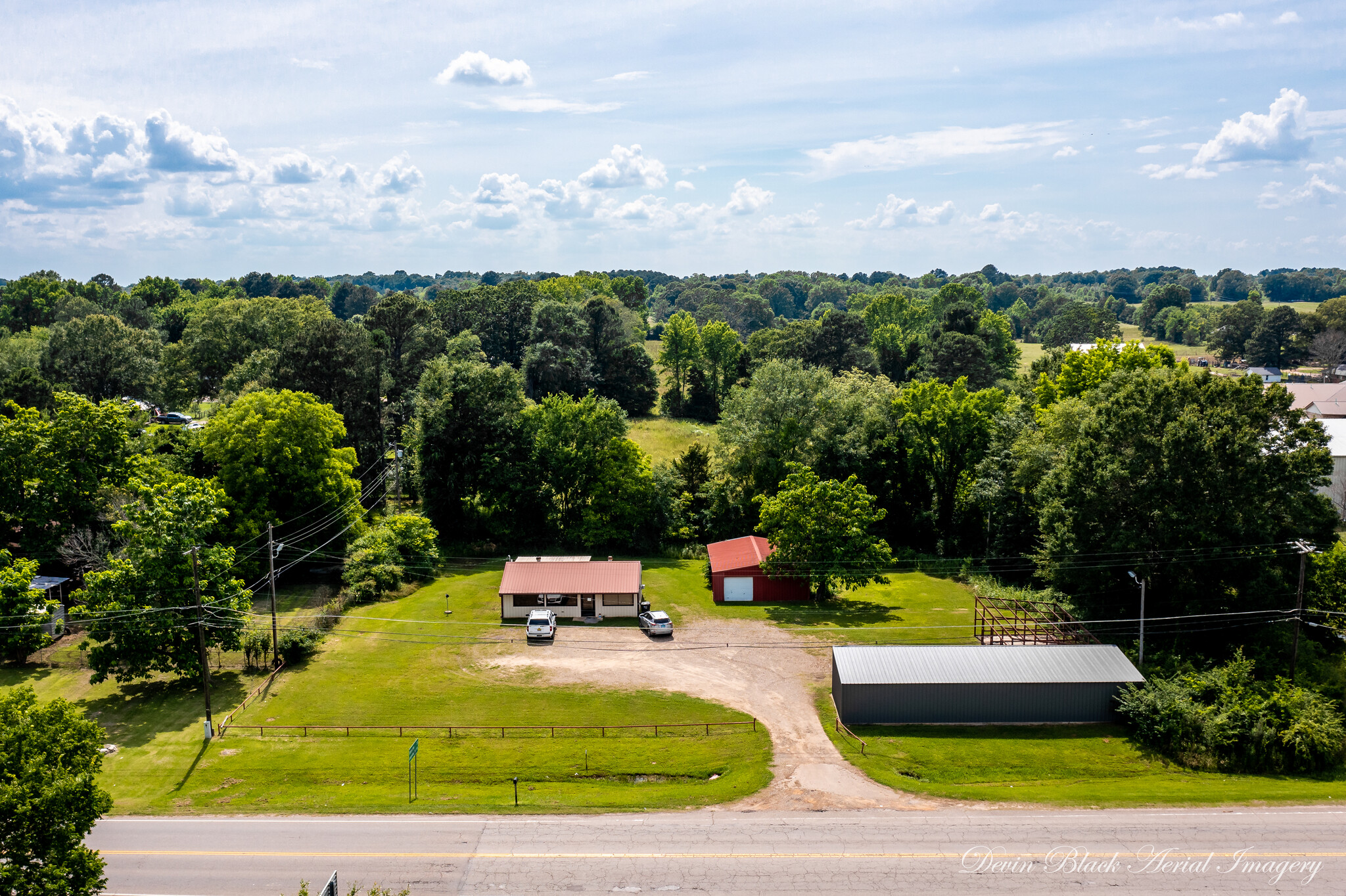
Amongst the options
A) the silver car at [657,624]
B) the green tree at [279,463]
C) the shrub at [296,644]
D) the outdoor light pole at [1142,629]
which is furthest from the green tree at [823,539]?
the green tree at [279,463]

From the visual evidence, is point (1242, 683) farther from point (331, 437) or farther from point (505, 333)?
point (505, 333)

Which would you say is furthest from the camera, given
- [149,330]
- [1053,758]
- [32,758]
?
[149,330]

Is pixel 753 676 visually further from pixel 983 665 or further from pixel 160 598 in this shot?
pixel 160 598

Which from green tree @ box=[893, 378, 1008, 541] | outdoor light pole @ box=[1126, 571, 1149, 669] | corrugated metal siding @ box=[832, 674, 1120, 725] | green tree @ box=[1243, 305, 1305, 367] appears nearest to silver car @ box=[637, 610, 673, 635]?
corrugated metal siding @ box=[832, 674, 1120, 725]

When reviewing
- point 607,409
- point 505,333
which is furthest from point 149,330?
point 607,409

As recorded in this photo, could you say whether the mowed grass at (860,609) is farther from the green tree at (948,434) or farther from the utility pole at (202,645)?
the utility pole at (202,645)

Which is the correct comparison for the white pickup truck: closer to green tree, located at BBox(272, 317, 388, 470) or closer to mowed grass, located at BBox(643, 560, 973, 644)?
mowed grass, located at BBox(643, 560, 973, 644)
